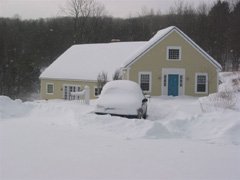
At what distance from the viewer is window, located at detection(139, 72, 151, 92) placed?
2916 centimetres

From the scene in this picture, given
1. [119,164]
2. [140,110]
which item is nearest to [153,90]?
[140,110]

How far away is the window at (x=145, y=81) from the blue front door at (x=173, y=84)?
150 centimetres

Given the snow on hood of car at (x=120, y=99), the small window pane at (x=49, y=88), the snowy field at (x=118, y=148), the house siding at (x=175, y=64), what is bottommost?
the small window pane at (x=49, y=88)

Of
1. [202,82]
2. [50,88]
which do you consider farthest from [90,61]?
[202,82]

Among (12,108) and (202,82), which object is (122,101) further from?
(202,82)

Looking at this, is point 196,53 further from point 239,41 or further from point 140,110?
point 239,41

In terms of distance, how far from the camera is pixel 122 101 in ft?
51.8

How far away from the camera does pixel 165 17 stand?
240 feet

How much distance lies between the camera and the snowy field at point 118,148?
22.9ft

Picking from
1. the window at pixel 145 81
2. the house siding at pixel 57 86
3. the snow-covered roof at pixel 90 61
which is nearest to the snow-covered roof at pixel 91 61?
the snow-covered roof at pixel 90 61

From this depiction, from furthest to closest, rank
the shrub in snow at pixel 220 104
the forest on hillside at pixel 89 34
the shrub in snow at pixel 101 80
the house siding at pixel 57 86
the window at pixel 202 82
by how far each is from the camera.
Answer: the forest on hillside at pixel 89 34 < the house siding at pixel 57 86 < the shrub in snow at pixel 101 80 < the window at pixel 202 82 < the shrub in snow at pixel 220 104

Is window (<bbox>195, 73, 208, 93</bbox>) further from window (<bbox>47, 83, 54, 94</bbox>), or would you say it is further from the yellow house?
window (<bbox>47, 83, 54, 94</bbox>)

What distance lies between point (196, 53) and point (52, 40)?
44.0 m

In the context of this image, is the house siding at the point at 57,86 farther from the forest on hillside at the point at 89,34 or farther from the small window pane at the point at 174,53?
the forest on hillside at the point at 89,34
